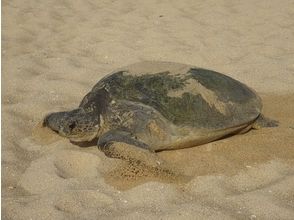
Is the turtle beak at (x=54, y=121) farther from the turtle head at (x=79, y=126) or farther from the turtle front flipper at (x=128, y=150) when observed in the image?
the turtle front flipper at (x=128, y=150)

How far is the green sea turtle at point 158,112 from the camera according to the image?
2.45 metres

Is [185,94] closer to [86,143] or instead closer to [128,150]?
[128,150]

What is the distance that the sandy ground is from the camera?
208 cm

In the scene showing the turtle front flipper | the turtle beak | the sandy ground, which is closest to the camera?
the sandy ground

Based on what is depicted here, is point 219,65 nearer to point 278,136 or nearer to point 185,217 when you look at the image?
point 278,136

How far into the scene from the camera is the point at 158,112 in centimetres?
247

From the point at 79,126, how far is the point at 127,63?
5.57 feet

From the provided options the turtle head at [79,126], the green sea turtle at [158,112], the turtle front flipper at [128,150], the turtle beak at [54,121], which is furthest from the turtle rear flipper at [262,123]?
the turtle beak at [54,121]

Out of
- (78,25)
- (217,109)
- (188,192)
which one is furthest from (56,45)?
(188,192)

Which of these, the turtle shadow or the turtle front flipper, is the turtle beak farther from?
the turtle front flipper

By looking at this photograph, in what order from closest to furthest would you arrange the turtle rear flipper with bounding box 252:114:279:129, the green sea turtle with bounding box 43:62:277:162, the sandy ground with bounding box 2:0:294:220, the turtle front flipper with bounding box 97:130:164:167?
the sandy ground with bounding box 2:0:294:220, the turtle front flipper with bounding box 97:130:164:167, the green sea turtle with bounding box 43:62:277:162, the turtle rear flipper with bounding box 252:114:279:129

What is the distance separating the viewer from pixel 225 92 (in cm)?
268

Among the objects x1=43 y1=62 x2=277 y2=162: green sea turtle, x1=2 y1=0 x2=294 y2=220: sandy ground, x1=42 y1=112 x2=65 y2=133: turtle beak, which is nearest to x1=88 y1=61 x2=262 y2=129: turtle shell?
x1=43 y1=62 x2=277 y2=162: green sea turtle

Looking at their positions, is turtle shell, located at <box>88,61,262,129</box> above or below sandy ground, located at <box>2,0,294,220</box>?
above
